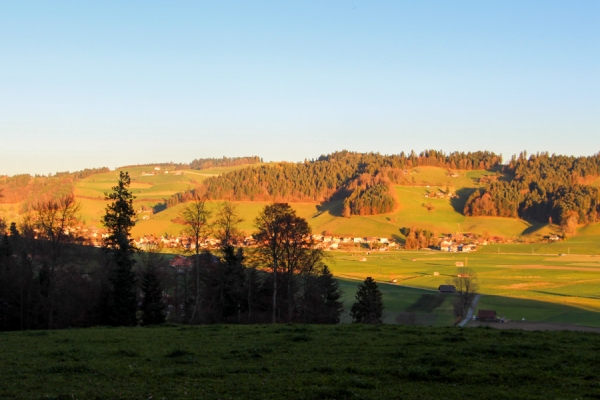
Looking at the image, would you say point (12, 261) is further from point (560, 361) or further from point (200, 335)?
point (560, 361)

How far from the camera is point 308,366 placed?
46.4 feet

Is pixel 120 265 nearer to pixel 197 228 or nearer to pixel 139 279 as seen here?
pixel 139 279

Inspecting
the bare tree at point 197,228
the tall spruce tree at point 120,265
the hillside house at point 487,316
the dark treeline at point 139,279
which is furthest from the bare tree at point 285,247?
the hillside house at point 487,316

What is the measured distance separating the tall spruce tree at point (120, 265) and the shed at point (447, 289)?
5275 cm

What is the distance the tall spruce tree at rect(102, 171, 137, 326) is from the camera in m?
34.9

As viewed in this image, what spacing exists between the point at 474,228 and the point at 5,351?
591 feet

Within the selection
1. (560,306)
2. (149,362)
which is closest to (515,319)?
(560,306)

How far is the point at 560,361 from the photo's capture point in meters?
14.6

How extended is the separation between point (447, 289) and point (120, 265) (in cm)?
5940

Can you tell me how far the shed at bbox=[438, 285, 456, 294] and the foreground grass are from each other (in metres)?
63.2

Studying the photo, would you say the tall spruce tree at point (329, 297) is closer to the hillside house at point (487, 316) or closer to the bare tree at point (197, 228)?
the bare tree at point (197, 228)

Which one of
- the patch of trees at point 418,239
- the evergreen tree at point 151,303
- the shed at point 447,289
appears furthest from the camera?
the patch of trees at point 418,239

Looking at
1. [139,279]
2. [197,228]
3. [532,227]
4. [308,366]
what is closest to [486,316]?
[197,228]

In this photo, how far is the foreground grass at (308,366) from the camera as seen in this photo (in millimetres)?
11586
